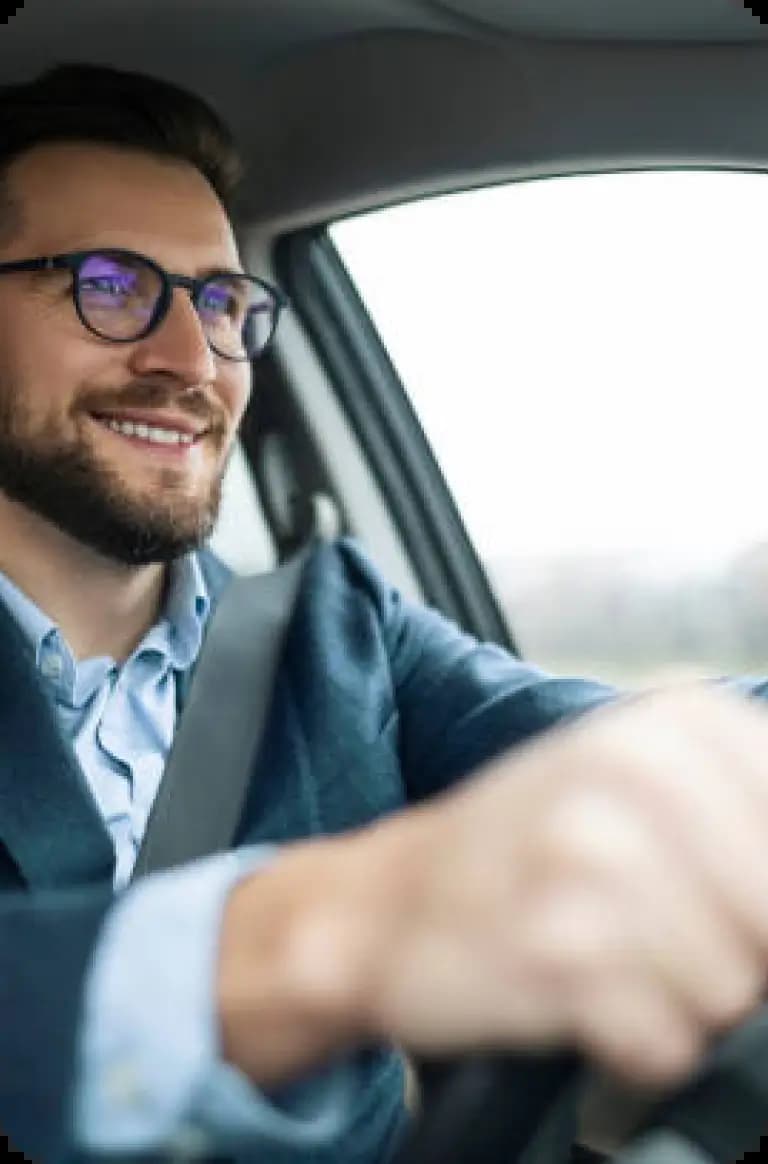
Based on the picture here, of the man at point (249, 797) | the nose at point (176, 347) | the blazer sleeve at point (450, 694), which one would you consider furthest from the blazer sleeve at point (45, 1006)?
the nose at point (176, 347)

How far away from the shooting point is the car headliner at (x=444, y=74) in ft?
4.07

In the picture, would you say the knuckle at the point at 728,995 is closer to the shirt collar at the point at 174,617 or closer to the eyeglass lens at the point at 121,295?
the shirt collar at the point at 174,617

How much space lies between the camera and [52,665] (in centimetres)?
122

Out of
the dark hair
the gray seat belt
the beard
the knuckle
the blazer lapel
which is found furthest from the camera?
the dark hair

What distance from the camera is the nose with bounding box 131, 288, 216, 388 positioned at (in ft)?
4.38

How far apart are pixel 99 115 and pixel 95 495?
406mm

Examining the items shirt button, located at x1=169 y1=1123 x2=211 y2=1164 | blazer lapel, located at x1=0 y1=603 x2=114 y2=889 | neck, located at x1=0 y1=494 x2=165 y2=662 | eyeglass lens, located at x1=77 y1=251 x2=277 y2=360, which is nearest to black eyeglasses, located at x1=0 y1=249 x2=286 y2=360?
eyeglass lens, located at x1=77 y1=251 x2=277 y2=360

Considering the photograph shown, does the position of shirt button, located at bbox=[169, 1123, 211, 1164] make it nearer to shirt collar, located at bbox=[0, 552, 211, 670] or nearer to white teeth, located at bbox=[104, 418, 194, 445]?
shirt collar, located at bbox=[0, 552, 211, 670]

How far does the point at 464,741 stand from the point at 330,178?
0.71m

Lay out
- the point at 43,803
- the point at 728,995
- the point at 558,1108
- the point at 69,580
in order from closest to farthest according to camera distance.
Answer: the point at 728,995 → the point at 558,1108 → the point at 43,803 → the point at 69,580

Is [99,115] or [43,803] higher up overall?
[99,115]

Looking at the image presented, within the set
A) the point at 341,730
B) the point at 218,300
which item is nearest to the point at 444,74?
the point at 218,300

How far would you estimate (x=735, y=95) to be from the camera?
4.09 feet

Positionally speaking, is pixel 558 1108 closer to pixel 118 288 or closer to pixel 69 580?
pixel 69 580
